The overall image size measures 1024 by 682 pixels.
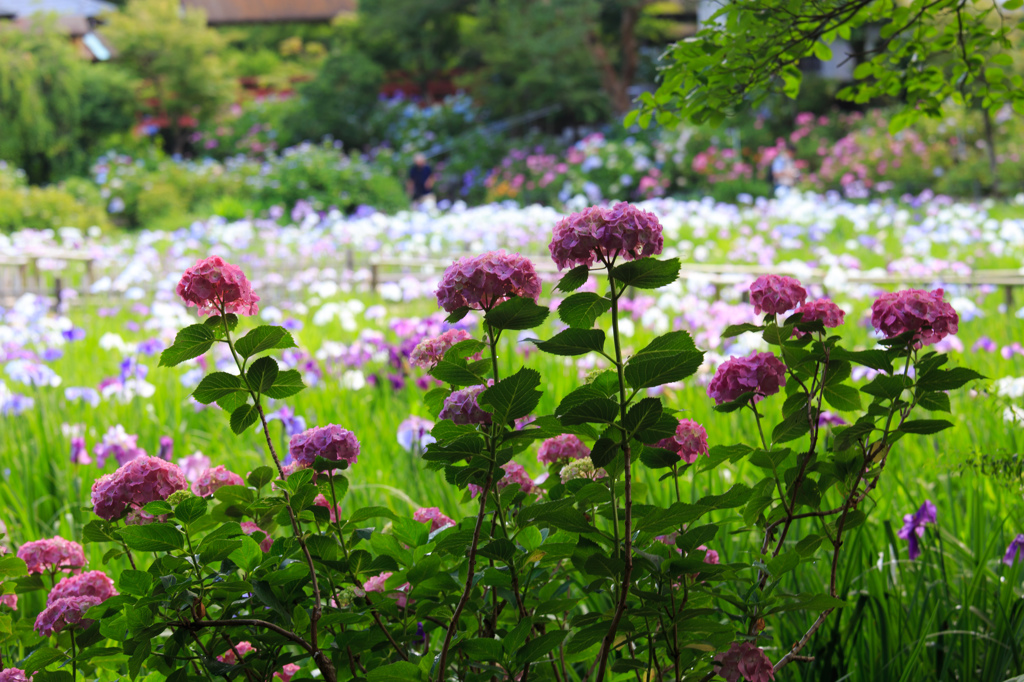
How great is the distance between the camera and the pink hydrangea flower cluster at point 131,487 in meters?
1.08

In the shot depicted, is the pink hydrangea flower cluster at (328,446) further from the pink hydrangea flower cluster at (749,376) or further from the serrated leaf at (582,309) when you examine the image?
the pink hydrangea flower cluster at (749,376)

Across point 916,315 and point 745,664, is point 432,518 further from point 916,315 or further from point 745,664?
point 916,315

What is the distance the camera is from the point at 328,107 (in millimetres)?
18250

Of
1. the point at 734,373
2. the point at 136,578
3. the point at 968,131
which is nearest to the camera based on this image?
the point at 136,578

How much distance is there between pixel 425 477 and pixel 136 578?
4.51 ft

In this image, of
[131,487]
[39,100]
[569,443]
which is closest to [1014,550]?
[569,443]

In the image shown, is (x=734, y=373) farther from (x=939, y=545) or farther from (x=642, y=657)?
(x=939, y=545)

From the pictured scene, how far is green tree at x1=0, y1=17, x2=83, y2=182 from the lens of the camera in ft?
51.8

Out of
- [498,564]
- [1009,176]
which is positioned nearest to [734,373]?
[498,564]

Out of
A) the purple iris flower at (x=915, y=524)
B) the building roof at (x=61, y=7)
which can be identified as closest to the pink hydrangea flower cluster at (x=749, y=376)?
the purple iris flower at (x=915, y=524)

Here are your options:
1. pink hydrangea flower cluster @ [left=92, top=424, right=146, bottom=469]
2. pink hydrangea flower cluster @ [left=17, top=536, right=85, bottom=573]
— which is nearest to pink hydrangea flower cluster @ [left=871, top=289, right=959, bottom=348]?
pink hydrangea flower cluster @ [left=17, top=536, right=85, bottom=573]

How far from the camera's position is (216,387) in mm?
1057

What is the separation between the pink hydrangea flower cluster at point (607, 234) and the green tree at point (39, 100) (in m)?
18.0

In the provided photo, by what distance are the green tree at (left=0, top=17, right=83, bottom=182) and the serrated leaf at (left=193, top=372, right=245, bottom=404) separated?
57.9 feet
